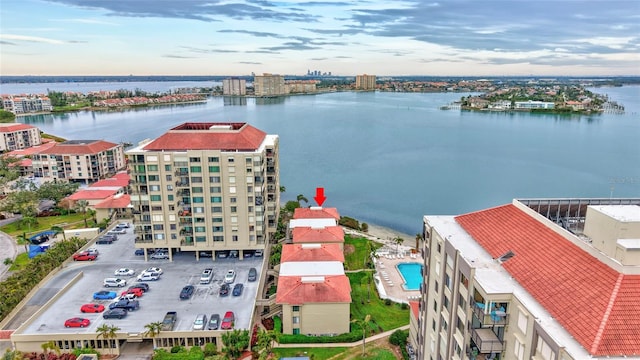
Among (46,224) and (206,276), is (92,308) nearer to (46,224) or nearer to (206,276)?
(206,276)

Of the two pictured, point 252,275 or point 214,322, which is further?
point 252,275

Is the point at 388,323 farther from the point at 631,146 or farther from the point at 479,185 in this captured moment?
the point at 631,146

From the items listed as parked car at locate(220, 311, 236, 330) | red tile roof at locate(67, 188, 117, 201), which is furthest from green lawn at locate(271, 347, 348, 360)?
red tile roof at locate(67, 188, 117, 201)

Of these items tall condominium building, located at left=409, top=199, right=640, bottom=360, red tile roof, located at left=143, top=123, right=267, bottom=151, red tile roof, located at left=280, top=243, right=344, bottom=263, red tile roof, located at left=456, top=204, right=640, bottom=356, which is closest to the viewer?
red tile roof, located at left=456, top=204, right=640, bottom=356

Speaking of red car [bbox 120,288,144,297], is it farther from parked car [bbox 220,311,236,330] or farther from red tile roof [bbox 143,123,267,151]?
red tile roof [bbox 143,123,267,151]

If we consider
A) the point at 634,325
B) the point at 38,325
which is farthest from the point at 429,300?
the point at 38,325

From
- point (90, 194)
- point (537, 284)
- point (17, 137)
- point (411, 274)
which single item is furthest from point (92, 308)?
point (17, 137)
